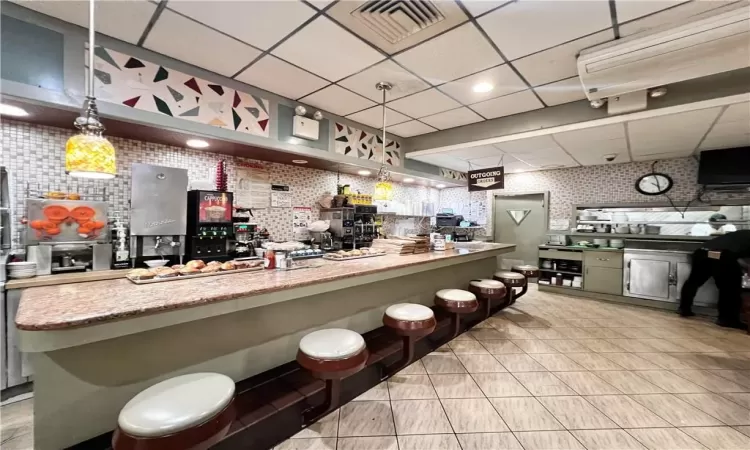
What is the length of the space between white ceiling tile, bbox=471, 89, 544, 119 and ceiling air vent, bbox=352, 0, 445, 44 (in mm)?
1723

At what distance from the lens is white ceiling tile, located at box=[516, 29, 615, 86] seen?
233 centimetres

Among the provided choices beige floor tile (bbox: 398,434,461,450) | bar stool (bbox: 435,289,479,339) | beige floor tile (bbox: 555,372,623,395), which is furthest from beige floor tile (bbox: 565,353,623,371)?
beige floor tile (bbox: 398,434,461,450)

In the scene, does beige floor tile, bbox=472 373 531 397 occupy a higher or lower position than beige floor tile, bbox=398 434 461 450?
higher

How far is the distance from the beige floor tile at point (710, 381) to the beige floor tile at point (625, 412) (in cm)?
89

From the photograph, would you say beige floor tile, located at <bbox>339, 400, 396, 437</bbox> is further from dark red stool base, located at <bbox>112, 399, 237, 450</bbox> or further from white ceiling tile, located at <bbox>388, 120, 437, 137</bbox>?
white ceiling tile, located at <bbox>388, 120, 437, 137</bbox>

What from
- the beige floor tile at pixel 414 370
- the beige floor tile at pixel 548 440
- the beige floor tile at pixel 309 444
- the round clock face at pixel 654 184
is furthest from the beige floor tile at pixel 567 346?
the round clock face at pixel 654 184

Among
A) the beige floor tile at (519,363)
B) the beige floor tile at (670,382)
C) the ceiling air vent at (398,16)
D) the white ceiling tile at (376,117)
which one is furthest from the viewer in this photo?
the white ceiling tile at (376,117)

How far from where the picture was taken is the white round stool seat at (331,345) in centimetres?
175

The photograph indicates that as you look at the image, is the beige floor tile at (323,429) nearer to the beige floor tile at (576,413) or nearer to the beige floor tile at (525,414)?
the beige floor tile at (525,414)

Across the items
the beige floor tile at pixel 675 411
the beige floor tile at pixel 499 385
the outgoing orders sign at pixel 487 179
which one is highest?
the outgoing orders sign at pixel 487 179

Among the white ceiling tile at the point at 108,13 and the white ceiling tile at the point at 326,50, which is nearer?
the white ceiling tile at the point at 108,13

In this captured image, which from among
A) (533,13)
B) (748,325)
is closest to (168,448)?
(533,13)

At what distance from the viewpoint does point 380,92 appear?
3.34m

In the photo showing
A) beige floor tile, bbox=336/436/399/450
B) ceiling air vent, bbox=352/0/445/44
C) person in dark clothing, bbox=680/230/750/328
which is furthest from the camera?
person in dark clothing, bbox=680/230/750/328
